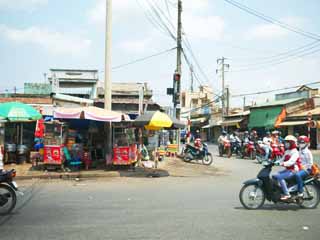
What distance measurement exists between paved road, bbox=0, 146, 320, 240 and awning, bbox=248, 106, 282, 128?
2638 cm

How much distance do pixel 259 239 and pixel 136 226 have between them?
7.02 feet

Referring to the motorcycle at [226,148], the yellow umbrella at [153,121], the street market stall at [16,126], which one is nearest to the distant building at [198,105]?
the motorcycle at [226,148]

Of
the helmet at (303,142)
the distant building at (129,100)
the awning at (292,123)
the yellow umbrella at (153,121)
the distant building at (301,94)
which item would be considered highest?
the distant building at (301,94)

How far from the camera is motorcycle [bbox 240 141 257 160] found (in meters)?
24.2

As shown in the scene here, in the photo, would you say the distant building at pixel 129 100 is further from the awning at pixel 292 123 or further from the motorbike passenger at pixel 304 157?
the motorbike passenger at pixel 304 157

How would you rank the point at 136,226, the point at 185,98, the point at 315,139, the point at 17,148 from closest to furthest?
1. the point at 136,226
2. the point at 17,148
3. the point at 315,139
4. the point at 185,98

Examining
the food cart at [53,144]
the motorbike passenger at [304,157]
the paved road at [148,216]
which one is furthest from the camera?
the food cart at [53,144]

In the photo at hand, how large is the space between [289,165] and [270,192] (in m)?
0.75

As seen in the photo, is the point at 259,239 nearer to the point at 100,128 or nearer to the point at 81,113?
the point at 81,113

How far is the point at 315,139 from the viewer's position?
1286 inches

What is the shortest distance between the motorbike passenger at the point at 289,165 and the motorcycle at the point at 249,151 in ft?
50.8

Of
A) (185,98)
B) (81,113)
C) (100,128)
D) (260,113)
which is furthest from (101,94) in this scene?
(185,98)

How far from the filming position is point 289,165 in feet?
28.5

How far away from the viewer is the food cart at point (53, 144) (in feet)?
48.4
